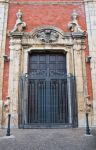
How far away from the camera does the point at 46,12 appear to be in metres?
12.8

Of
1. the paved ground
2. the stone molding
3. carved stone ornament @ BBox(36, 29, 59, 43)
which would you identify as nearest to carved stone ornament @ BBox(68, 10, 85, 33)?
the stone molding

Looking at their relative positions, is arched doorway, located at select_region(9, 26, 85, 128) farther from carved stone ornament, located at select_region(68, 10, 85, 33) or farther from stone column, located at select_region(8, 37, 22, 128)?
carved stone ornament, located at select_region(68, 10, 85, 33)

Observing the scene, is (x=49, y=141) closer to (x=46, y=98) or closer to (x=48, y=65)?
(x=46, y=98)

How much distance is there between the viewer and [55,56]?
39.8 feet

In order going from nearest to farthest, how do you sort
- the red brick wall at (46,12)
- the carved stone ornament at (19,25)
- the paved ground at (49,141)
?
the paved ground at (49,141) < the carved stone ornament at (19,25) < the red brick wall at (46,12)

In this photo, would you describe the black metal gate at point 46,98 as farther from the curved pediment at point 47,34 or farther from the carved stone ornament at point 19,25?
the carved stone ornament at point 19,25

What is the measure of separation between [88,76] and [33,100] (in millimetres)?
2526

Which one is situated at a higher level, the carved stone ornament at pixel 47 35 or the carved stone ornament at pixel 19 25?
the carved stone ornament at pixel 19 25

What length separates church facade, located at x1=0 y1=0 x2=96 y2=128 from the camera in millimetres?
10734

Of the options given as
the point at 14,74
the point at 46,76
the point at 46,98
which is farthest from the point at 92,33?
the point at 14,74

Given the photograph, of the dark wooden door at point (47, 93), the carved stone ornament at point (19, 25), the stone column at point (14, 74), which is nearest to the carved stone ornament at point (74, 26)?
the dark wooden door at point (47, 93)

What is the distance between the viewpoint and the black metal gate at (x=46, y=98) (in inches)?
420

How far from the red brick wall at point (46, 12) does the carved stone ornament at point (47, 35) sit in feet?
1.59

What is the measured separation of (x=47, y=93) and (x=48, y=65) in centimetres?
137
